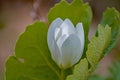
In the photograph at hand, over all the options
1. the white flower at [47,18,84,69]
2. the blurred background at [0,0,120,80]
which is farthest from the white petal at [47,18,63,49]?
the blurred background at [0,0,120,80]

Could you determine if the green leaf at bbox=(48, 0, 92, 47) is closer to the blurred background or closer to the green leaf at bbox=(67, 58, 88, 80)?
the green leaf at bbox=(67, 58, 88, 80)

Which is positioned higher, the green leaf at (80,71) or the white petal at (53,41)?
the white petal at (53,41)

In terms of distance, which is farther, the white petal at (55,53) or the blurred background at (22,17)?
the blurred background at (22,17)

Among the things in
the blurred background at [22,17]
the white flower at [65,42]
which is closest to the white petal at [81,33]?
the white flower at [65,42]

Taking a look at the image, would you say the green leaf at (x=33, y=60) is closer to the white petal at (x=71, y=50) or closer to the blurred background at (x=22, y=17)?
the white petal at (x=71, y=50)

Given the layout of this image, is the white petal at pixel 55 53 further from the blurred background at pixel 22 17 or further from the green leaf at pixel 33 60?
the blurred background at pixel 22 17

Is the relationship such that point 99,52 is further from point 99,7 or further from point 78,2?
point 99,7

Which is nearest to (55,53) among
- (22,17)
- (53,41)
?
(53,41)

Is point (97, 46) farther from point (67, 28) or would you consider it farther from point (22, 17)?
point (22, 17)

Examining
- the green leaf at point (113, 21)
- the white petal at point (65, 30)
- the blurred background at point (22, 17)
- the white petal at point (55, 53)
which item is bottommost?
the blurred background at point (22, 17)
